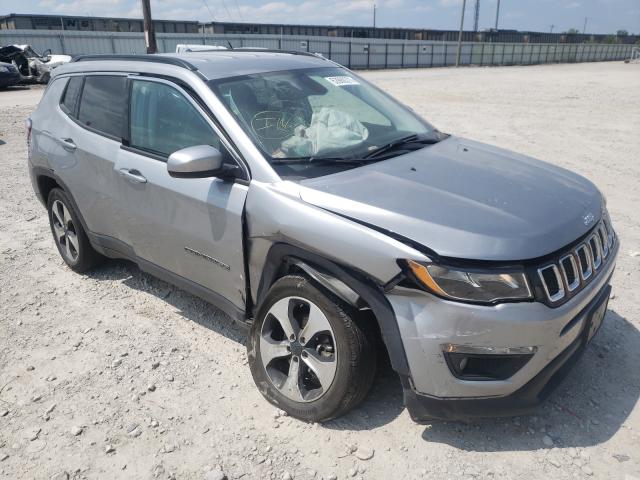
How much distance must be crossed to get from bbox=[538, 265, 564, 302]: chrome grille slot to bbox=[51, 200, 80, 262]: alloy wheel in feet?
11.8

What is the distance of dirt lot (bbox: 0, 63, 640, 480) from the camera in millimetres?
2520

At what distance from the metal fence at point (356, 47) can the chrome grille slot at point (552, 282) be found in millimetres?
20090

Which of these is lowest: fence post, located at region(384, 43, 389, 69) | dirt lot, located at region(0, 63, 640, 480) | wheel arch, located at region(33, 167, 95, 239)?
fence post, located at region(384, 43, 389, 69)

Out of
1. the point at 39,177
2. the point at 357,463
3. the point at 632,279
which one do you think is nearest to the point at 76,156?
the point at 39,177

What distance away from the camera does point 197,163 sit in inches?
110

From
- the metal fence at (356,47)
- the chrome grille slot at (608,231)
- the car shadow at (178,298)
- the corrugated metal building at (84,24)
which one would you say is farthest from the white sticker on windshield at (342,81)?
the corrugated metal building at (84,24)

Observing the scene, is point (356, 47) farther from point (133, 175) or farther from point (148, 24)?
point (133, 175)

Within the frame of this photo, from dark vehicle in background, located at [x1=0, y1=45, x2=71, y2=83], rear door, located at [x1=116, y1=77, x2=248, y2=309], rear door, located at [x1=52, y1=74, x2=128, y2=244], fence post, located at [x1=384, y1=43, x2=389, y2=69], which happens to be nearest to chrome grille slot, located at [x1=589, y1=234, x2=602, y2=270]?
rear door, located at [x1=116, y1=77, x2=248, y2=309]

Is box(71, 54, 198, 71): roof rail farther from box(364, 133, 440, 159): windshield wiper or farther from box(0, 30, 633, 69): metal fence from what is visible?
box(0, 30, 633, 69): metal fence

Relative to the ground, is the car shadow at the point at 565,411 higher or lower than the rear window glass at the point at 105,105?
lower

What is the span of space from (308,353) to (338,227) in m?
0.69

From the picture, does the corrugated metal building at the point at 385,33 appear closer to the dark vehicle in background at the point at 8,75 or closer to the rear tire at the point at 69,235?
the dark vehicle in background at the point at 8,75

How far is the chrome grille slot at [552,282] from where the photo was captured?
7.45 feet

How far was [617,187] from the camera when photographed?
6625 millimetres
